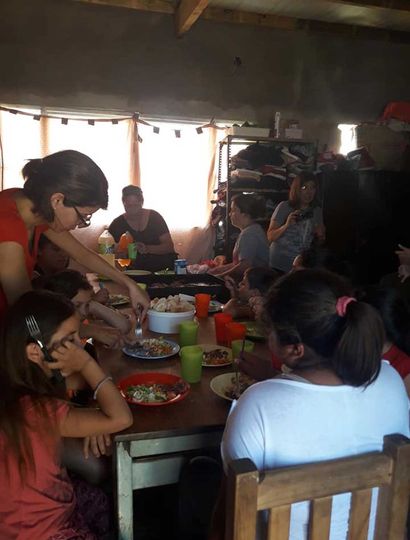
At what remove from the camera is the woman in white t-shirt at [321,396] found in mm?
901

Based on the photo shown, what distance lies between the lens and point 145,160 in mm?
4719

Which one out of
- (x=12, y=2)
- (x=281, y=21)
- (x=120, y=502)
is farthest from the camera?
(x=281, y=21)

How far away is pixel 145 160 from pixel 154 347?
3.29m

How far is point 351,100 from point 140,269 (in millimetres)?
3380

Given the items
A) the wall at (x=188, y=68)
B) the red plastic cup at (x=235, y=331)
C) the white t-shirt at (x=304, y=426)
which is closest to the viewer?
the white t-shirt at (x=304, y=426)

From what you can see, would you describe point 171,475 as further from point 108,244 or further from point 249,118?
point 249,118

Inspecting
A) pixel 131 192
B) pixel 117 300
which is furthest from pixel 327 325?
pixel 131 192

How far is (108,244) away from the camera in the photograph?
381 centimetres

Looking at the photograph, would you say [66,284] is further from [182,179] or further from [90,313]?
[182,179]

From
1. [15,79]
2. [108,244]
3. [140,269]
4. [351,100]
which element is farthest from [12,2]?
[351,100]

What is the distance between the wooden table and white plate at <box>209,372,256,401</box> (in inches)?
1.2

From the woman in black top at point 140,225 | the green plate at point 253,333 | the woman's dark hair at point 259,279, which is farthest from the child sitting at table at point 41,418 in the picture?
the woman in black top at point 140,225

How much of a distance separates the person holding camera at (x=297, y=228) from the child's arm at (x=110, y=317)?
1962 mm

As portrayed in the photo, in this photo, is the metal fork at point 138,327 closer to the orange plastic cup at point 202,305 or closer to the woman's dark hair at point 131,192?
the orange plastic cup at point 202,305
